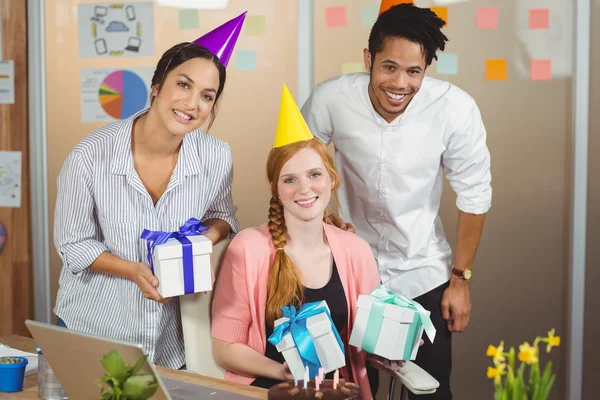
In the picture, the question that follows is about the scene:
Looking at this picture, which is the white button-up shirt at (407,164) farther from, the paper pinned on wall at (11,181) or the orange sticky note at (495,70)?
the paper pinned on wall at (11,181)

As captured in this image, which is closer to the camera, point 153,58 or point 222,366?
point 222,366

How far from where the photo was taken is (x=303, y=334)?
5.16ft

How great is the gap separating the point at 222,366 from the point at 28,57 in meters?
2.35

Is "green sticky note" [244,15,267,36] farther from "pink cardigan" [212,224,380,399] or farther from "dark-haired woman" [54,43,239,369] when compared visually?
"pink cardigan" [212,224,380,399]

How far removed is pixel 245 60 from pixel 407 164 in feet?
4.22

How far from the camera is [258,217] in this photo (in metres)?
3.49

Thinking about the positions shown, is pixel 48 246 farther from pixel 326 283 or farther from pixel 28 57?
pixel 326 283

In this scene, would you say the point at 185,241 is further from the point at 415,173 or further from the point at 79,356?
the point at 415,173

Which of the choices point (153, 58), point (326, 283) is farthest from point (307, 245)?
point (153, 58)

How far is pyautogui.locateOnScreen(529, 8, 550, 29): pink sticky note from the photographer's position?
312 centimetres

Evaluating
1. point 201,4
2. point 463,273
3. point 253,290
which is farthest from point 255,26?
point 253,290

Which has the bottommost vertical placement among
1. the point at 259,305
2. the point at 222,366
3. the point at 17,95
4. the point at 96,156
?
the point at 222,366

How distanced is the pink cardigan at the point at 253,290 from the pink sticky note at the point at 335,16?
1481 mm

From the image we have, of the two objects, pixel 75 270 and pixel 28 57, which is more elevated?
pixel 28 57
